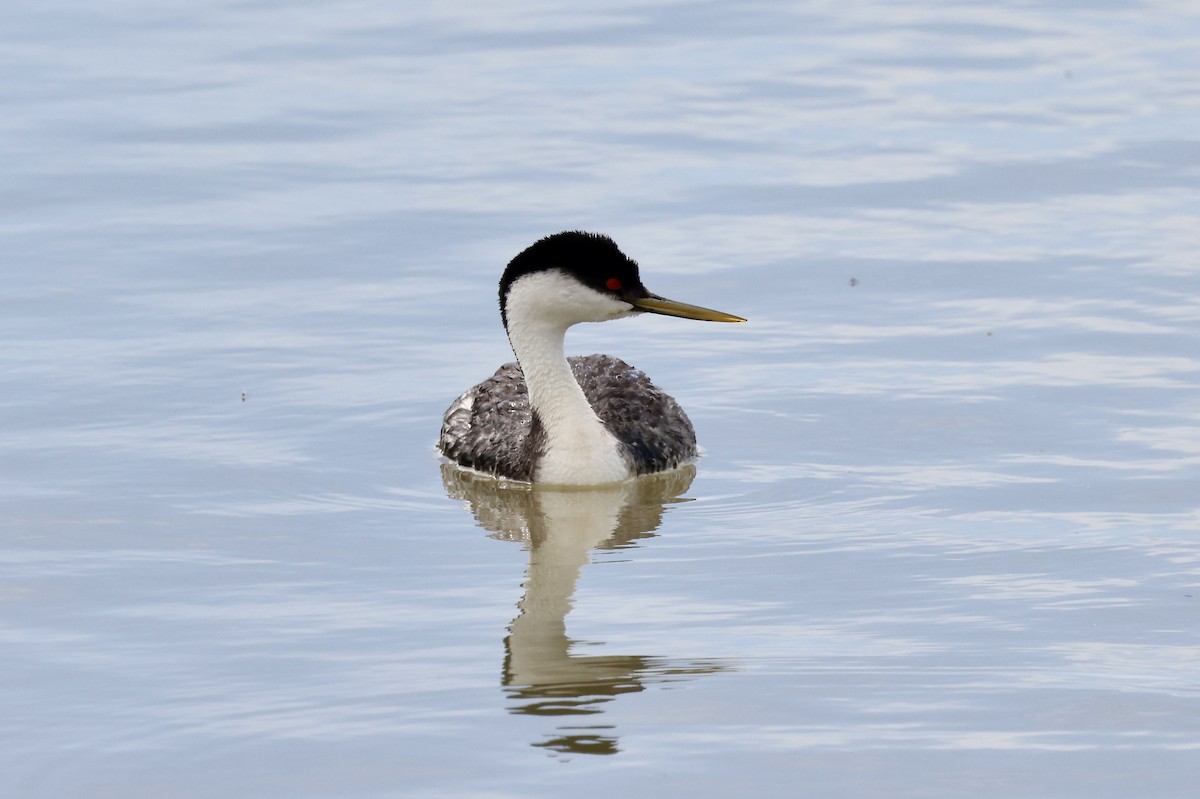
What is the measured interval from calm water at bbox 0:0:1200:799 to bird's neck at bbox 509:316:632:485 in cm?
16

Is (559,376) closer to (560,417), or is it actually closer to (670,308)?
(560,417)

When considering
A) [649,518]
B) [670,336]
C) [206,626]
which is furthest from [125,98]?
[206,626]

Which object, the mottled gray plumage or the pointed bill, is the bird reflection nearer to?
the mottled gray plumage

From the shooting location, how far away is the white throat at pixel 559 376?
12.2 metres

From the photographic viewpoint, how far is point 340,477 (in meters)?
11.9

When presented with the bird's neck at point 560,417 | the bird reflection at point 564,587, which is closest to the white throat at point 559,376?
the bird's neck at point 560,417

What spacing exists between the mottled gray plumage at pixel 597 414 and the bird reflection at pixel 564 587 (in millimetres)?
104

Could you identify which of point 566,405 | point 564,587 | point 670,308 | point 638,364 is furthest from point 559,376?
point 564,587

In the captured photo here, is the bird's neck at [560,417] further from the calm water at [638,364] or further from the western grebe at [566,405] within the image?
the calm water at [638,364]

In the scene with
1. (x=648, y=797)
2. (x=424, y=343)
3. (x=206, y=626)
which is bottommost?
(x=648, y=797)

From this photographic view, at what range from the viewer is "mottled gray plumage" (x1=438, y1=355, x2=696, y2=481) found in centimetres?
1239

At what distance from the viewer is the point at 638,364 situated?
14.0 meters

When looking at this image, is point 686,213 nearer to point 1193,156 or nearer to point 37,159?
point 1193,156

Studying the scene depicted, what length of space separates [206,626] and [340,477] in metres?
2.58
